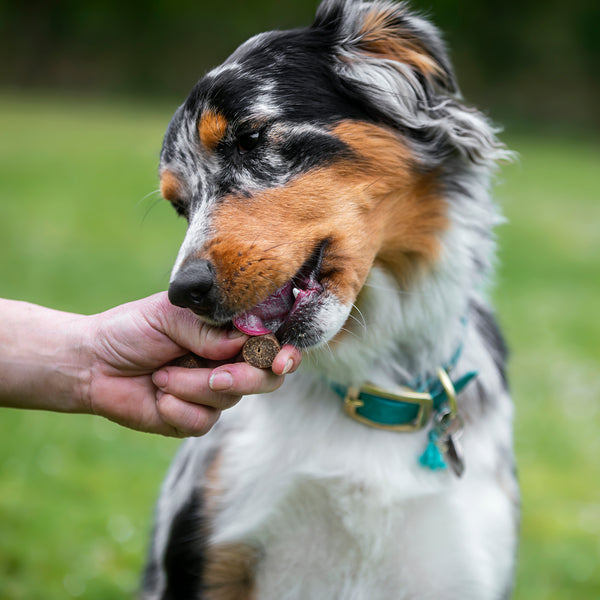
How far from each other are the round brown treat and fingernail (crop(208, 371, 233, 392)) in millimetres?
181

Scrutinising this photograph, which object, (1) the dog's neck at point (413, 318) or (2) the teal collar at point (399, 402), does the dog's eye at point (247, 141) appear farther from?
(2) the teal collar at point (399, 402)

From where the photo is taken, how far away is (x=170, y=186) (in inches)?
122

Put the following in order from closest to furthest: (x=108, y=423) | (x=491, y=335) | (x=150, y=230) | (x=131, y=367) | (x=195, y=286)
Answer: (x=195, y=286)
(x=131, y=367)
(x=491, y=335)
(x=108, y=423)
(x=150, y=230)

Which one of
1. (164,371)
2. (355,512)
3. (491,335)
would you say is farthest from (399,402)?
Result: (164,371)

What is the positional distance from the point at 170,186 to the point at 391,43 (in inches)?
40.2

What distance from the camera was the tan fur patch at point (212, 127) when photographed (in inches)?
113

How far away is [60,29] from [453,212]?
3054cm

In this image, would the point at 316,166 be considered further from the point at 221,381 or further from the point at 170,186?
the point at 221,381

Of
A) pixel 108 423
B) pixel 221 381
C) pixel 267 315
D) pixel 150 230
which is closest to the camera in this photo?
pixel 221 381

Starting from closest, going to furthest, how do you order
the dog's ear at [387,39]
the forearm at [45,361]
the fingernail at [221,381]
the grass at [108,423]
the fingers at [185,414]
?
the fingernail at [221,381]
the fingers at [185,414]
the forearm at [45,361]
the dog's ear at [387,39]
the grass at [108,423]

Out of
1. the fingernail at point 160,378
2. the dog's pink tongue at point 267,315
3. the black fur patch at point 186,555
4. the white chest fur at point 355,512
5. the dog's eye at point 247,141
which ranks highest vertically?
the dog's eye at point 247,141

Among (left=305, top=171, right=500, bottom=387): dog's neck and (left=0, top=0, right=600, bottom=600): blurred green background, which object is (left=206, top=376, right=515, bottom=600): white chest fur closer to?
(left=305, top=171, right=500, bottom=387): dog's neck

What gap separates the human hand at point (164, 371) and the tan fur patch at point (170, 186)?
1.42ft

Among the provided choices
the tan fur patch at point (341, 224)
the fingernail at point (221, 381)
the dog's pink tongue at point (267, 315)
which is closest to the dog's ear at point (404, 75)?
the tan fur patch at point (341, 224)
